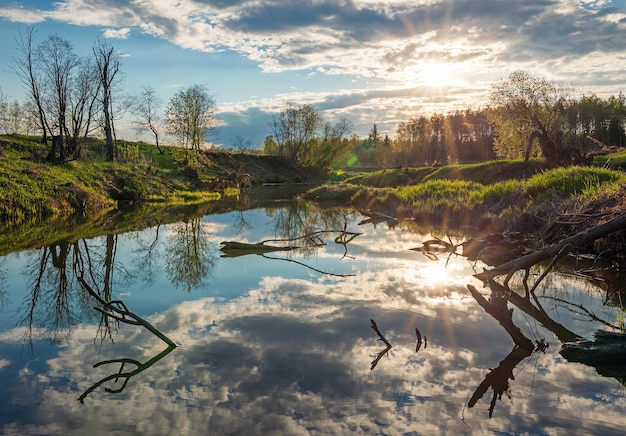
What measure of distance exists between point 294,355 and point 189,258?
7339 mm

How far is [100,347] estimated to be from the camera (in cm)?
570

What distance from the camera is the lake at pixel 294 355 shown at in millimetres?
4023

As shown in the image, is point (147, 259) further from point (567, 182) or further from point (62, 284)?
point (567, 182)

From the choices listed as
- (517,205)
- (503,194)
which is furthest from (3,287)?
(503,194)

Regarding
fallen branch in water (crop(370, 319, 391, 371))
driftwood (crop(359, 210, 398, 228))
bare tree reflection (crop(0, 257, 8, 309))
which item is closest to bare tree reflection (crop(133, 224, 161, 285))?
bare tree reflection (crop(0, 257, 8, 309))

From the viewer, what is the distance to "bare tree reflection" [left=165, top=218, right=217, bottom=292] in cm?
953

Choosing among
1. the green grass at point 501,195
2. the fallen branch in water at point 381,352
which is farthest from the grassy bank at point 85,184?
the fallen branch in water at point 381,352

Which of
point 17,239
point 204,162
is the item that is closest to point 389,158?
point 204,162

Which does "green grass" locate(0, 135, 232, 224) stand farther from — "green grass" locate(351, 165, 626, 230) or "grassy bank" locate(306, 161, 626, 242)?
"green grass" locate(351, 165, 626, 230)

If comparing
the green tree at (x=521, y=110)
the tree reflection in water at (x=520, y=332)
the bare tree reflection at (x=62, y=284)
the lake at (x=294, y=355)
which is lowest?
the bare tree reflection at (x=62, y=284)

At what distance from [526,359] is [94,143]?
6434 centimetres

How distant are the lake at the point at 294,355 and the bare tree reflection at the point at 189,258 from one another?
0.11 meters

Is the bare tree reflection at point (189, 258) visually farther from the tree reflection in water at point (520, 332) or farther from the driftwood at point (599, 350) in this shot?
the driftwood at point (599, 350)

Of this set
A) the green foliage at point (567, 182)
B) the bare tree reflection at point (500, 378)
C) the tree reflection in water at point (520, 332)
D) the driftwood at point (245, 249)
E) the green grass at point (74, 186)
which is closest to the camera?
the bare tree reflection at point (500, 378)
